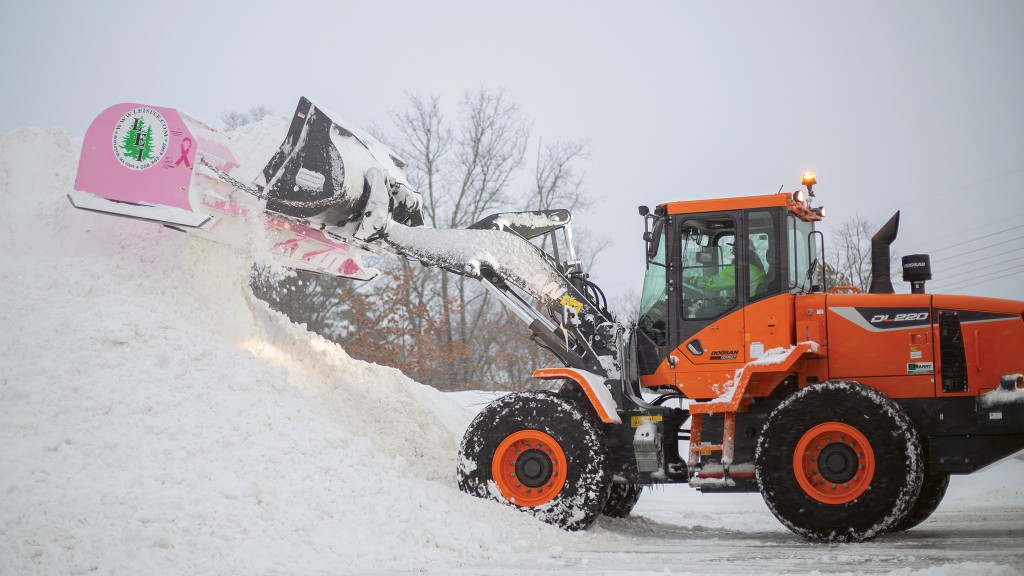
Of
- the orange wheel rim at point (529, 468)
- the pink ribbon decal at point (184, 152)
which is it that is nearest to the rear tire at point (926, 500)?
the orange wheel rim at point (529, 468)

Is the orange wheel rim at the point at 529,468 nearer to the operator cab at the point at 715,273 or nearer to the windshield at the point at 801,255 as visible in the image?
the operator cab at the point at 715,273

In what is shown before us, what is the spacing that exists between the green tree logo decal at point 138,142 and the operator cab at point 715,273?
4.57 meters

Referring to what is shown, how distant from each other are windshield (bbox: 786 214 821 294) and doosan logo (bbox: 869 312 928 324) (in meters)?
0.68

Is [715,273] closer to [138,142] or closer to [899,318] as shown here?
[899,318]

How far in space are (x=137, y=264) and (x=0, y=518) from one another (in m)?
3.75

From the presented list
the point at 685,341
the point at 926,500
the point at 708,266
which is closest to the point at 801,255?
the point at 708,266

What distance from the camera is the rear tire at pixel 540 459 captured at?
7668 mm

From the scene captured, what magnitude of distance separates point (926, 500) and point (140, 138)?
310 inches

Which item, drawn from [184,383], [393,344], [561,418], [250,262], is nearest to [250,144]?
[250,262]

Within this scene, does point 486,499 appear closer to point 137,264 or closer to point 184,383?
point 184,383

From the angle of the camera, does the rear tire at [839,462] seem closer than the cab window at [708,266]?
Yes

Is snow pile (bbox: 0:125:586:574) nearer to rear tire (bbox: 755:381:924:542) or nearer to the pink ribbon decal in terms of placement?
the pink ribbon decal

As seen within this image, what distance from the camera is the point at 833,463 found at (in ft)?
22.9

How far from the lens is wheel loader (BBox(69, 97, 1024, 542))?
6.98 m
